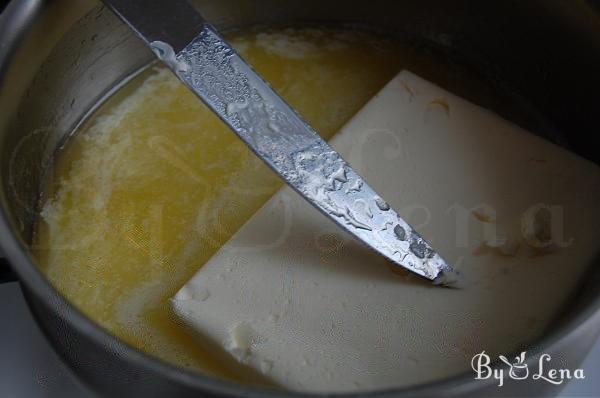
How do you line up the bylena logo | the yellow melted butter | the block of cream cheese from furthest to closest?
the yellow melted butter < the block of cream cheese < the bylena logo

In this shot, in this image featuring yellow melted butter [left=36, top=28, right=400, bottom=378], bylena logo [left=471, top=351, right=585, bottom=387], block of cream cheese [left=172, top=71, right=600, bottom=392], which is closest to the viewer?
bylena logo [left=471, top=351, right=585, bottom=387]

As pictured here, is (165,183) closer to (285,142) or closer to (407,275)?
(285,142)

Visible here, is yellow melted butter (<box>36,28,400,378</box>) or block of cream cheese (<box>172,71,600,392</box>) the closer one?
block of cream cheese (<box>172,71,600,392</box>)

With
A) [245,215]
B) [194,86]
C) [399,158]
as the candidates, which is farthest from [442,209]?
[194,86]

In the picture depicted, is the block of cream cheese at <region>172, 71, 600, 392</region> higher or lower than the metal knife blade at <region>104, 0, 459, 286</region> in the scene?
lower

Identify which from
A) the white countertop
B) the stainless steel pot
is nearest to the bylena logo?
the stainless steel pot

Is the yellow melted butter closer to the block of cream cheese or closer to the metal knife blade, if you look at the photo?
the block of cream cheese

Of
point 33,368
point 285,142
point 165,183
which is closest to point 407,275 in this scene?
point 285,142
